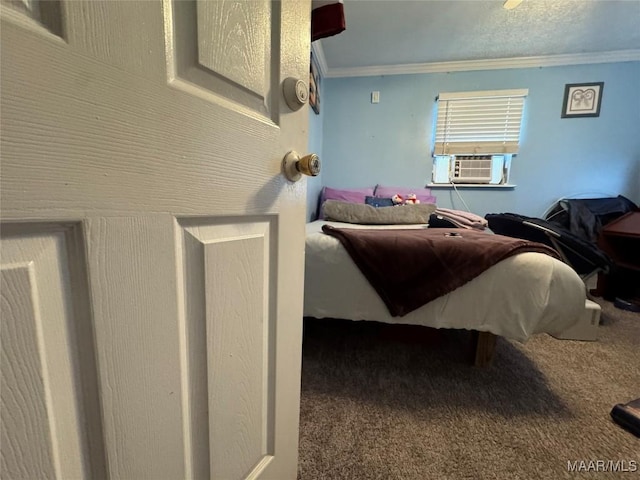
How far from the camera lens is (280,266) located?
0.60 meters

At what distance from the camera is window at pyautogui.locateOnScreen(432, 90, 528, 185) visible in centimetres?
299

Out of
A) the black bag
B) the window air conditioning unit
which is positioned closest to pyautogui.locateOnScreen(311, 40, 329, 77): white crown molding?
the window air conditioning unit

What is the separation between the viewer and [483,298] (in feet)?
3.84

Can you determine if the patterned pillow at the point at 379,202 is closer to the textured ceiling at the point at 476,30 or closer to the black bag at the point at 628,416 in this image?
the textured ceiling at the point at 476,30

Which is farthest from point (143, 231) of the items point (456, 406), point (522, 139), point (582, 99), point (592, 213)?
point (582, 99)

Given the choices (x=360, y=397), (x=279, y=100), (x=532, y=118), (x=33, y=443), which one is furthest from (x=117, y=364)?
(x=532, y=118)

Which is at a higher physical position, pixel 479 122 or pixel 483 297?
pixel 479 122

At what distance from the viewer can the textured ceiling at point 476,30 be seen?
2.23 meters

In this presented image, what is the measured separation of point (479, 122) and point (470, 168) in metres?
0.46

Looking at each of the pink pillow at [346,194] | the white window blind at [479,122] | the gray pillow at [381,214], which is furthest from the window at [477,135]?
the gray pillow at [381,214]

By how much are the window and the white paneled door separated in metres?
2.93

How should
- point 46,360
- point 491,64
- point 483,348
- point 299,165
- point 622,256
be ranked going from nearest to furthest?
point 46,360 < point 299,165 < point 483,348 < point 622,256 < point 491,64

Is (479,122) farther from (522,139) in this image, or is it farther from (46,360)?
(46,360)

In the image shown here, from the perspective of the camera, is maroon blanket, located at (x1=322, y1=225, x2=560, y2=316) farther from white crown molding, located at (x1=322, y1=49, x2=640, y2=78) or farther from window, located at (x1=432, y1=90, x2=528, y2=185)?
white crown molding, located at (x1=322, y1=49, x2=640, y2=78)
